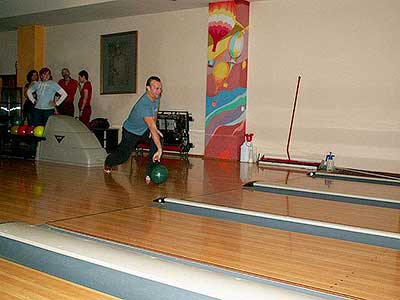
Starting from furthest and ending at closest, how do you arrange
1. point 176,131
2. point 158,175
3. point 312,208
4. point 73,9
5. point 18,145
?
1. point 73,9
2. point 176,131
3. point 18,145
4. point 158,175
5. point 312,208

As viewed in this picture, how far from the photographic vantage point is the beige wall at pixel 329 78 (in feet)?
20.9

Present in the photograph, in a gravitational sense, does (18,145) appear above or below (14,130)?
below

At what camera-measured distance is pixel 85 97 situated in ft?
28.8

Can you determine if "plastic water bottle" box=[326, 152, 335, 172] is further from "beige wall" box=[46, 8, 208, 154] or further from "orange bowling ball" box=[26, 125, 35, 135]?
"orange bowling ball" box=[26, 125, 35, 135]

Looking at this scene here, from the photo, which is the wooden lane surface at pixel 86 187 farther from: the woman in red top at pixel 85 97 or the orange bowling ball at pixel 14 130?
the woman in red top at pixel 85 97

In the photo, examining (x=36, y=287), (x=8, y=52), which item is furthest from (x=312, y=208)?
(x=8, y=52)

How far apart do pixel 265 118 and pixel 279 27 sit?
136 centimetres

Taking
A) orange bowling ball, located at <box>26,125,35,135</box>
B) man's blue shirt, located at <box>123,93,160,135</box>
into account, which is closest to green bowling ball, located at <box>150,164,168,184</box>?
man's blue shirt, located at <box>123,93,160,135</box>

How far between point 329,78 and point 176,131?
2.48 m

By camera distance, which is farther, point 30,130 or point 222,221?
point 30,130

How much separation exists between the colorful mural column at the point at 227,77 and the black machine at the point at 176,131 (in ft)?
1.23

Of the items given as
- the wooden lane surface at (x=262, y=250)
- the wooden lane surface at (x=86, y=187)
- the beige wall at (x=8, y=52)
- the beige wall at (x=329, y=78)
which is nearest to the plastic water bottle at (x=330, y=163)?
the beige wall at (x=329, y=78)

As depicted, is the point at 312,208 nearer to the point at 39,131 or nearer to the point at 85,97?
the point at 39,131

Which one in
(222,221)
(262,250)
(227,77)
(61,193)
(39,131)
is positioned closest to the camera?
(262,250)
